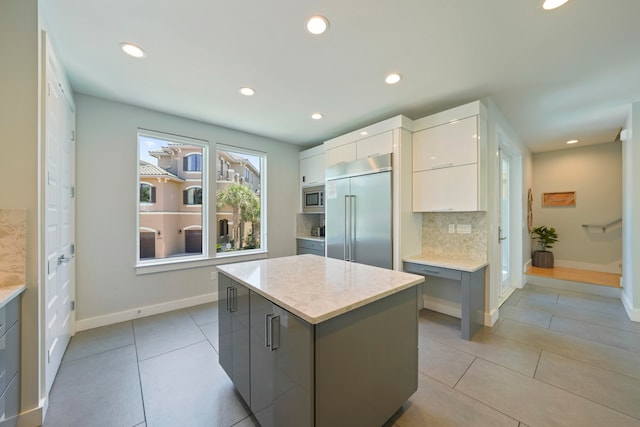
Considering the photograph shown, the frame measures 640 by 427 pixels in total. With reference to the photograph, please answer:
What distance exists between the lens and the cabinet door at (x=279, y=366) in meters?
1.09

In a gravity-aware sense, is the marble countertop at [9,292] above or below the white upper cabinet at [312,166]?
below

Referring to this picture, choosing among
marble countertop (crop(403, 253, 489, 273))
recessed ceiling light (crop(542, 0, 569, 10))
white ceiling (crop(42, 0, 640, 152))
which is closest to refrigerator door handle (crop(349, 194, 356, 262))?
marble countertop (crop(403, 253, 489, 273))

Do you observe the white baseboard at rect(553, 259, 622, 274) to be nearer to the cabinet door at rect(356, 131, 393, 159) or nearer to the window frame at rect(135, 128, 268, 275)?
the cabinet door at rect(356, 131, 393, 159)

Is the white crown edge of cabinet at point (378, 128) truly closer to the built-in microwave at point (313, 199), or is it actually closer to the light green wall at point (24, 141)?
the built-in microwave at point (313, 199)

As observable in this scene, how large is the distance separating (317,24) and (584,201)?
657 cm

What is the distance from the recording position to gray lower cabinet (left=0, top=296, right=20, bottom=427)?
1.28m

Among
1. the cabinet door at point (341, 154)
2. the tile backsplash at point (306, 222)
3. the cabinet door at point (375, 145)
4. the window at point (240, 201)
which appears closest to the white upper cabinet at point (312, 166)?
the cabinet door at point (341, 154)

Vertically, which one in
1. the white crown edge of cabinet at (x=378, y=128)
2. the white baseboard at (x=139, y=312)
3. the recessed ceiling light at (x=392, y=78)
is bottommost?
the white baseboard at (x=139, y=312)

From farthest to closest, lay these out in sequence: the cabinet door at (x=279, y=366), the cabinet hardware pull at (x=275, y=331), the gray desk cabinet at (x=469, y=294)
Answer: the gray desk cabinet at (x=469, y=294) → the cabinet hardware pull at (x=275, y=331) → the cabinet door at (x=279, y=366)

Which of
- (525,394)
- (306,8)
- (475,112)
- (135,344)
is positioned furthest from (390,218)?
(135,344)

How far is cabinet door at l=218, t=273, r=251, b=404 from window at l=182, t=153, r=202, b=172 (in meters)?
2.32

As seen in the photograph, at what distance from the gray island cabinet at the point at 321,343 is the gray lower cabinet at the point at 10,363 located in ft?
3.65

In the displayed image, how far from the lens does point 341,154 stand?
3.74 meters

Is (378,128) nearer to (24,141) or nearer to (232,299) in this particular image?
(232,299)
